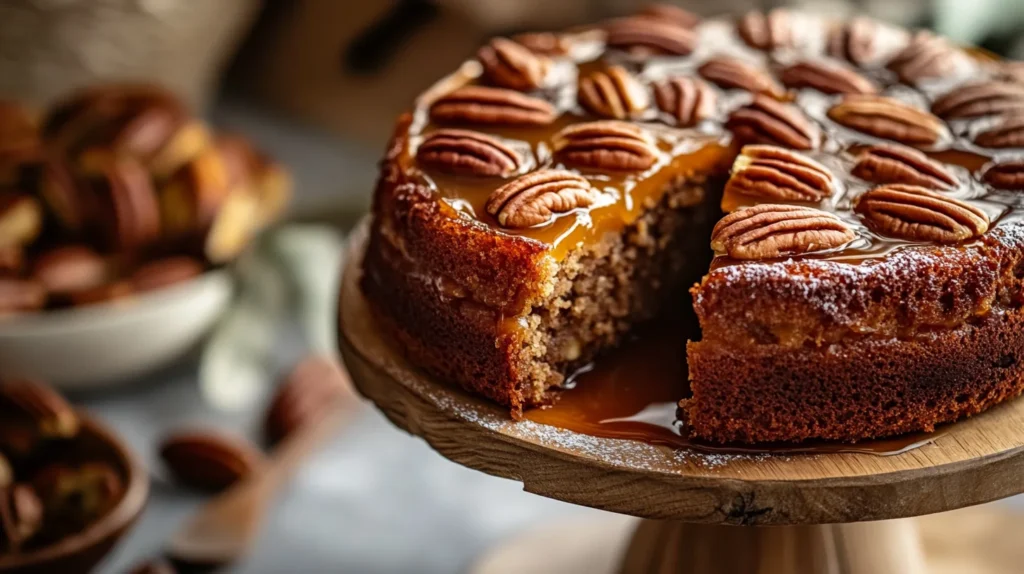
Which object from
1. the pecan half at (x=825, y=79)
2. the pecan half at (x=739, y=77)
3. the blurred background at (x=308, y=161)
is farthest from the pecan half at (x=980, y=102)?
the blurred background at (x=308, y=161)

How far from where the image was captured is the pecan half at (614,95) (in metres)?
1.70

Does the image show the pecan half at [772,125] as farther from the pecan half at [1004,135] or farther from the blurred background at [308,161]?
the blurred background at [308,161]

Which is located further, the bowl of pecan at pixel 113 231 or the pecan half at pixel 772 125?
the bowl of pecan at pixel 113 231

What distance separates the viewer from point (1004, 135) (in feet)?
5.28

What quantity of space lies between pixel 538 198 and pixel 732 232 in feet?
0.81

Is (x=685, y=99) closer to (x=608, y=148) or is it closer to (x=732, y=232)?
(x=608, y=148)

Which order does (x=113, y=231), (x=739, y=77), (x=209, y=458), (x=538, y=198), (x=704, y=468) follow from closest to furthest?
1. (x=704, y=468)
2. (x=538, y=198)
3. (x=739, y=77)
4. (x=209, y=458)
5. (x=113, y=231)

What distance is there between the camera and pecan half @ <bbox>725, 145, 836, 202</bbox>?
58.2 inches

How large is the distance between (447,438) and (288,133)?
2.42 meters

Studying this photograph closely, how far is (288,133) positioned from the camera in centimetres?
366

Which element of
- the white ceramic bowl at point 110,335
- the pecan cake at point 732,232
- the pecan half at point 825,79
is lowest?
the white ceramic bowl at point 110,335

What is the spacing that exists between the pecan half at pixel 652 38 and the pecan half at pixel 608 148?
1.19ft

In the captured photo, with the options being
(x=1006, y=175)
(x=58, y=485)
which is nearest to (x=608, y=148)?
(x=1006, y=175)

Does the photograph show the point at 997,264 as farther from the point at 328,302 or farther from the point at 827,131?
the point at 328,302
